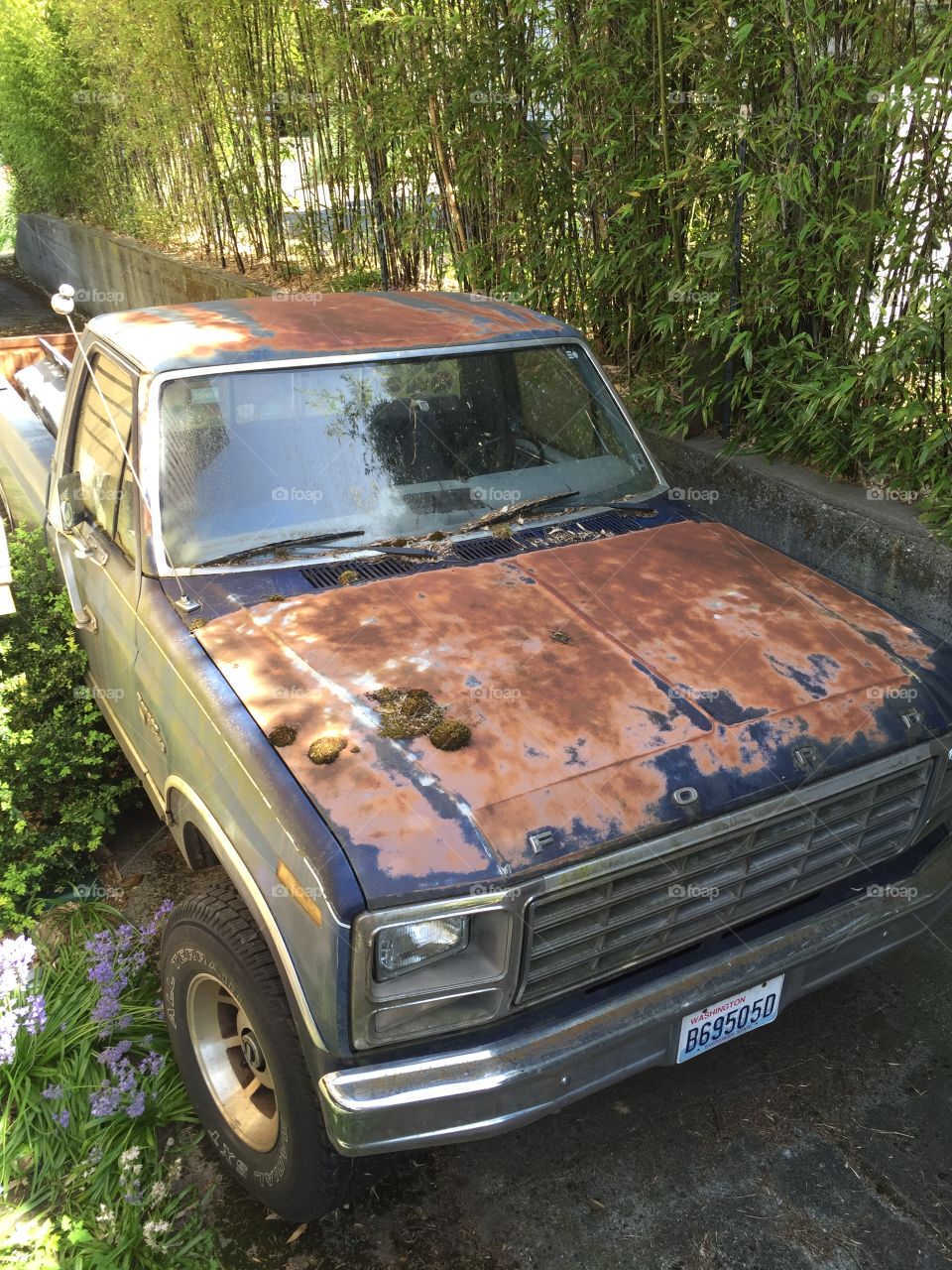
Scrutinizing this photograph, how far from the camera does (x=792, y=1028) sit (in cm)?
285

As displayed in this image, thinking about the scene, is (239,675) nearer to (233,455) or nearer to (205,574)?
(205,574)

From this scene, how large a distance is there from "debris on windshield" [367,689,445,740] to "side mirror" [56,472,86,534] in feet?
4.89

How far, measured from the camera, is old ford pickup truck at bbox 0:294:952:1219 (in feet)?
6.31

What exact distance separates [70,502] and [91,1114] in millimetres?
1777

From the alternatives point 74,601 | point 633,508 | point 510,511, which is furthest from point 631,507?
point 74,601

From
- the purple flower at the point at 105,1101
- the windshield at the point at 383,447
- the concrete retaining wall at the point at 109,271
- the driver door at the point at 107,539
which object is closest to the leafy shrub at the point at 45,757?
the driver door at the point at 107,539

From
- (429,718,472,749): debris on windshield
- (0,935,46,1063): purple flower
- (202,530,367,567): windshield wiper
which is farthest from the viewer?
(202,530,367,567): windshield wiper

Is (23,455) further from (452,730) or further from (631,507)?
(452,730)

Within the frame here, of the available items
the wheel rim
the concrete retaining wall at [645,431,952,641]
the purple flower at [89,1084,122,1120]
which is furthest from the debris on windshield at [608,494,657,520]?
the purple flower at [89,1084,122,1120]

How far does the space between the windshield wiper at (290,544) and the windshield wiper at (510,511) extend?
0.33 metres

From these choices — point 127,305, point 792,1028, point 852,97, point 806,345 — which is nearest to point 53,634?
point 792,1028

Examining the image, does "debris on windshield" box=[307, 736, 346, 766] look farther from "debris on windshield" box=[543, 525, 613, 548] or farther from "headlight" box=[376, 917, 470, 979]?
"debris on windshield" box=[543, 525, 613, 548]

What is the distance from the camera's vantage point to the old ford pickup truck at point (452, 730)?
75.7 inches

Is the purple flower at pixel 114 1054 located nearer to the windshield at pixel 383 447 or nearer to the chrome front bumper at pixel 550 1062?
the chrome front bumper at pixel 550 1062
